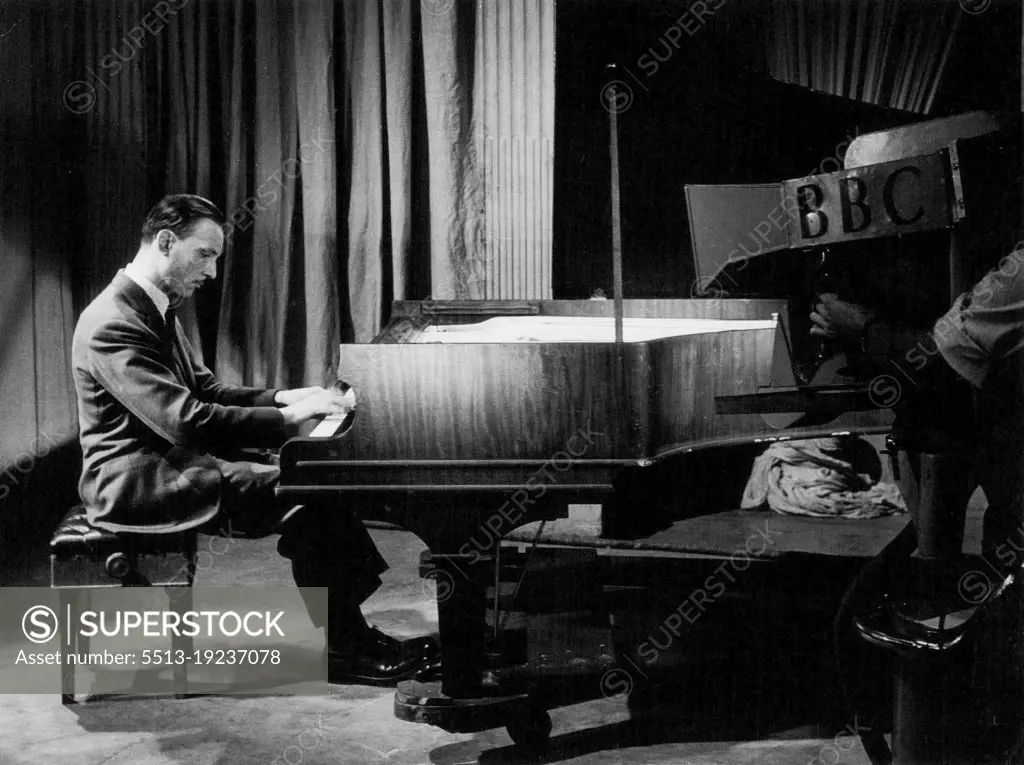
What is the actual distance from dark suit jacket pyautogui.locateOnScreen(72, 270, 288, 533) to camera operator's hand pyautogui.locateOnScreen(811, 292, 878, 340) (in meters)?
1.36

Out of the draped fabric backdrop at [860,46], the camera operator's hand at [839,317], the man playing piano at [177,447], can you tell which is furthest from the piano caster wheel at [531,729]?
the draped fabric backdrop at [860,46]

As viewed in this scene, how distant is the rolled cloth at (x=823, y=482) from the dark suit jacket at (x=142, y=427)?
290 cm

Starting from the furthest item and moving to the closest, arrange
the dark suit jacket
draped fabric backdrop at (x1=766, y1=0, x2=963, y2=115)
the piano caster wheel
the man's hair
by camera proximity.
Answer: draped fabric backdrop at (x1=766, y1=0, x2=963, y2=115) < the man's hair < the dark suit jacket < the piano caster wheel

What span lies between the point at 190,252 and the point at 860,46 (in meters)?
2.87

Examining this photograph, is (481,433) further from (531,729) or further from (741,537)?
(741,537)

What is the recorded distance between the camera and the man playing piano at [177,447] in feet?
9.11

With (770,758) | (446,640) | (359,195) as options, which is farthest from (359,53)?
(770,758)

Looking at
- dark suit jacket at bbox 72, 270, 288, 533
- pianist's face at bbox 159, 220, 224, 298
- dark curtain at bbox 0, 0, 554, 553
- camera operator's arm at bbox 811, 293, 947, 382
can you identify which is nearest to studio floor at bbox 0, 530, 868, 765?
dark suit jacket at bbox 72, 270, 288, 533

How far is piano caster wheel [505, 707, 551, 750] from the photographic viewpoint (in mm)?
2506

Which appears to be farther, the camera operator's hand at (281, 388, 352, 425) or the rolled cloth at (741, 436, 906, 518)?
the rolled cloth at (741, 436, 906, 518)

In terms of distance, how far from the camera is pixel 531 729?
254 centimetres

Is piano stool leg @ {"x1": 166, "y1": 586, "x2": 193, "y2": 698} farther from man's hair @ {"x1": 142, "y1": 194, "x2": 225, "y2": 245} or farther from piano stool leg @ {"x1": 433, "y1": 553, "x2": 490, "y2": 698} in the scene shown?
man's hair @ {"x1": 142, "y1": 194, "x2": 225, "y2": 245}

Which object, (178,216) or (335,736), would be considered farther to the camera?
(178,216)

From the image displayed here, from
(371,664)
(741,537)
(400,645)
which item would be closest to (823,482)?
(741,537)
